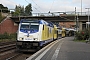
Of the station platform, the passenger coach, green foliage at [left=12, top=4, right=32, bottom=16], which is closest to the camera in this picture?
the station platform

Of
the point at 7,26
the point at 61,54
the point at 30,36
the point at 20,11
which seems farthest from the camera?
the point at 20,11

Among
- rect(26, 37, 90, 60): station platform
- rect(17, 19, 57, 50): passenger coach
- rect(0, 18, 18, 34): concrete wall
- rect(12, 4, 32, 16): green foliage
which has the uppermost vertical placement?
rect(12, 4, 32, 16): green foliage

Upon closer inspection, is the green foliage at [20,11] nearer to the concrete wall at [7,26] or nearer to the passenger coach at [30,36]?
the concrete wall at [7,26]

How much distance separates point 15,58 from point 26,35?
3.66 meters

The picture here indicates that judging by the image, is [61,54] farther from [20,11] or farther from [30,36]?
[20,11]

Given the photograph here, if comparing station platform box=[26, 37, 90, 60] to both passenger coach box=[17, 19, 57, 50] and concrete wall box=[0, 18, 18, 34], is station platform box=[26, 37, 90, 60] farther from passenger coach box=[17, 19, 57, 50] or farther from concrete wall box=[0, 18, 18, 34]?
concrete wall box=[0, 18, 18, 34]

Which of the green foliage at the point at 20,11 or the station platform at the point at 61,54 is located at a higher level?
the green foliage at the point at 20,11

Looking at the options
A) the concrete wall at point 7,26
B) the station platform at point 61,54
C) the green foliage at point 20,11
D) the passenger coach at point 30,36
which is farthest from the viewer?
the green foliage at point 20,11

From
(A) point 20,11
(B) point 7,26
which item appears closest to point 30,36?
(B) point 7,26

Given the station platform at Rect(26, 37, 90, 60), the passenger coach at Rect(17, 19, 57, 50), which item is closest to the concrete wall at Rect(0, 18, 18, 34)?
the passenger coach at Rect(17, 19, 57, 50)

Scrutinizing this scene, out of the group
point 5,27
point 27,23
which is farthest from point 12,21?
point 27,23

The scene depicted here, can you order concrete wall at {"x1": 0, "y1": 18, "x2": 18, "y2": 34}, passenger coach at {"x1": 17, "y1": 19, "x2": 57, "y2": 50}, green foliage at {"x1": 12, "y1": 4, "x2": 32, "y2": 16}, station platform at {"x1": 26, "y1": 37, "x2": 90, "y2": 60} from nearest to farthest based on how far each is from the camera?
1. station platform at {"x1": 26, "y1": 37, "x2": 90, "y2": 60}
2. passenger coach at {"x1": 17, "y1": 19, "x2": 57, "y2": 50}
3. concrete wall at {"x1": 0, "y1": 18, "x2": 18, "y2": 34}
4. green foliage at {"x1": 12, "y1": 4, "x2": 32, "y2": 16}

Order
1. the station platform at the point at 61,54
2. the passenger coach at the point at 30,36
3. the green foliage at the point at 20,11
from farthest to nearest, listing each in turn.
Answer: the green foliage at the point at 20,11 < the passenger coach at the point at 30,36 < the station platform at the point at 61,54

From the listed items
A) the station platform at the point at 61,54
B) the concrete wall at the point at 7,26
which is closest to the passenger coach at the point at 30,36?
the station platform at the point at 61,54
